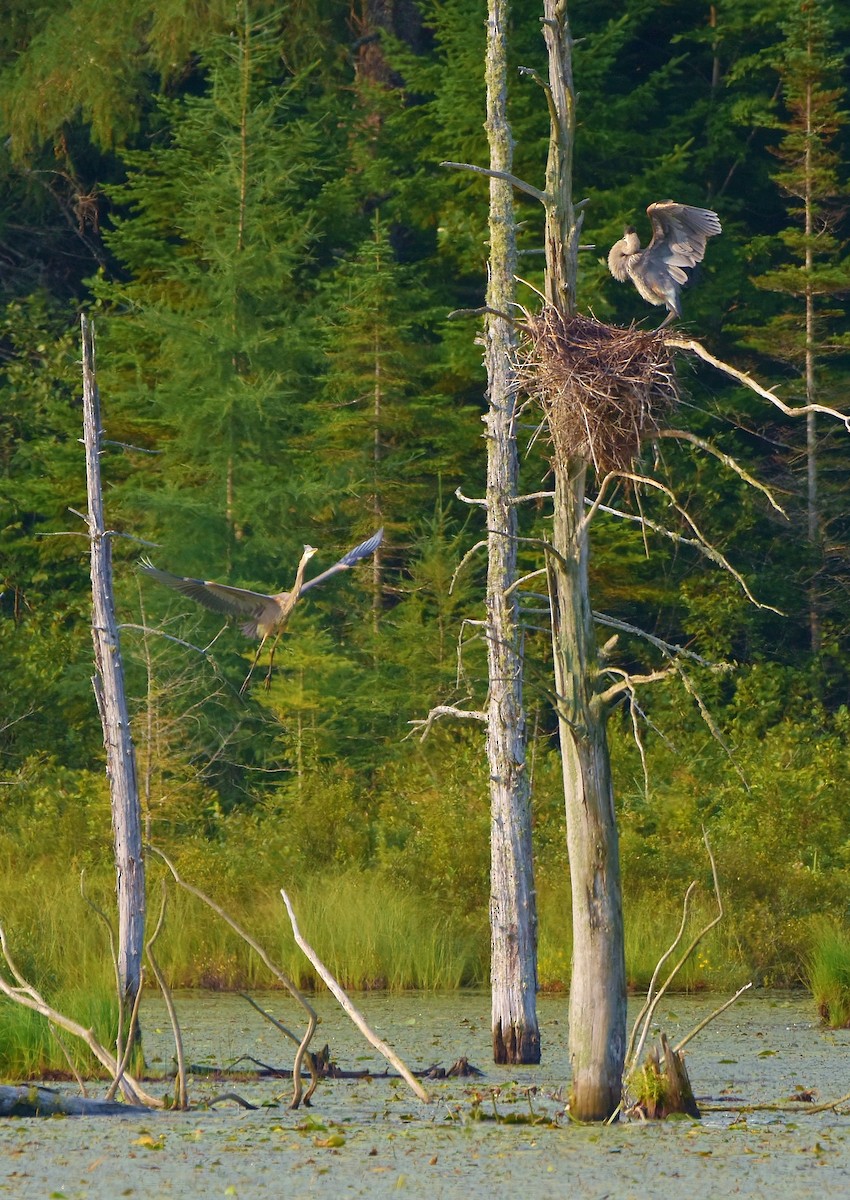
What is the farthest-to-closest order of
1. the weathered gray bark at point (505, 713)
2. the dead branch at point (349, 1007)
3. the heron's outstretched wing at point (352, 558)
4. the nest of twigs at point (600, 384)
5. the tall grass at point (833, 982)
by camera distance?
the tall grass at point (833, 982)
the weathered gray bark at point (505, 713)
the heron's outstretched wing at point (352, 558)
the nest of twigs at point (600, 384)
the dead branch at point (349, 1007)

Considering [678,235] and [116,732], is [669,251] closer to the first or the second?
[678,235]

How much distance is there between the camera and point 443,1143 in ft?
29.7

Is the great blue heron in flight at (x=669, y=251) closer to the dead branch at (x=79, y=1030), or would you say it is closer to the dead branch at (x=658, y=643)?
the dead branch at (x=658, y=643)

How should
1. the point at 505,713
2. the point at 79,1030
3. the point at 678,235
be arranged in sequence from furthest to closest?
the point at 505,713, the point at 678,235, the point at 79,1030

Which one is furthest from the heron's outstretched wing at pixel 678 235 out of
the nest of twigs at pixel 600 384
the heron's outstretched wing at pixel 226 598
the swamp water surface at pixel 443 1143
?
the swamp water surface at pixel 443 1143

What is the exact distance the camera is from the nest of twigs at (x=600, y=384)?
8734 mm

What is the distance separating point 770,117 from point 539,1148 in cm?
1727

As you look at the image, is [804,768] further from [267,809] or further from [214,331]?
[214,331]

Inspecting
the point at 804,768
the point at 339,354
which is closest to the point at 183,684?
the point at 339,354

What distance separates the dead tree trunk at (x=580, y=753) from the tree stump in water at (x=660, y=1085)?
0.94 feet

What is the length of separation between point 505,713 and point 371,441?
1161cm

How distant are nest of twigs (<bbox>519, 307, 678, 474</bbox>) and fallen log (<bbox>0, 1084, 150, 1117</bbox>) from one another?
148 inches

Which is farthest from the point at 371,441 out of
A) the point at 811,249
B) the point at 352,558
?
the point at 352,558

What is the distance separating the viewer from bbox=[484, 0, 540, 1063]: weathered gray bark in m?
11.7
